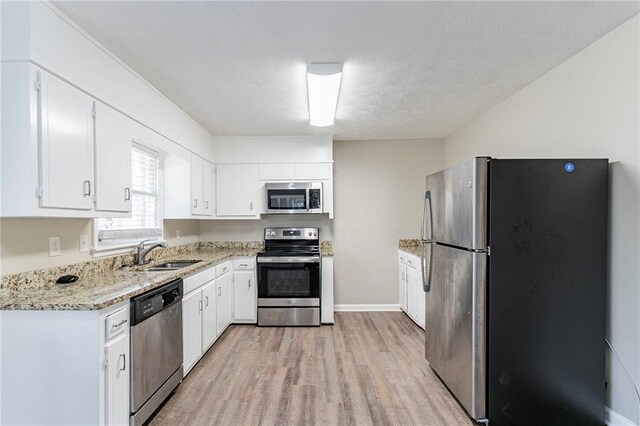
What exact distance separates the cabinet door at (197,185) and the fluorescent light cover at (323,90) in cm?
145

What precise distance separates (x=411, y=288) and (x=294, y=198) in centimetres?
193

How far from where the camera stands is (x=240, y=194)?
4234 mm

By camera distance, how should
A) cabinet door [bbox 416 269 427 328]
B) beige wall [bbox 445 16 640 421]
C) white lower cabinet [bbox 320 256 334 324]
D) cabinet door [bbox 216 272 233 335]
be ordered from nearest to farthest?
1. beige wall [bbox 445 16 640 421]
2. cabinet door [bbox 216 272 233 335]
3. cabinet door [bbox 416 269 427 328]
4. white lower cabinet [bbox 320 256 334 324]

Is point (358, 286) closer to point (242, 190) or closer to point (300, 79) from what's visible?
point (242, 190)

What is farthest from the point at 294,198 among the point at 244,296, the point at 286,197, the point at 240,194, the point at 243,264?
the point at 244,296

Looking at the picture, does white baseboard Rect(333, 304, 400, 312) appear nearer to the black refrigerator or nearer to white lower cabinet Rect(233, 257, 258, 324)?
white lower cabinet Rect(233, 257, 258, 324)

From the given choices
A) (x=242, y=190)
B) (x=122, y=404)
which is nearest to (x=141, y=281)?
(x=122, y=404)

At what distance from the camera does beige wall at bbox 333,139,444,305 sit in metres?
4.54

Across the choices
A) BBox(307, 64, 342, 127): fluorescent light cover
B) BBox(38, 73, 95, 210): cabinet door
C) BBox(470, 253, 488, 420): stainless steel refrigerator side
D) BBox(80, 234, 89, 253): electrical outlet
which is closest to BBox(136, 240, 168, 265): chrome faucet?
BBox(80, 234, 89, 253): electrical outlet

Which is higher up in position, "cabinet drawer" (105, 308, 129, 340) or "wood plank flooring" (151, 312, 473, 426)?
"cabinet drawer" (105, 308, 129, 340)

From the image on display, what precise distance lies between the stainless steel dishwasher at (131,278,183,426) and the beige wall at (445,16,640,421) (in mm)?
2972

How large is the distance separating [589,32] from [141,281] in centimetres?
332

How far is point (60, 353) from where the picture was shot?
1.59m

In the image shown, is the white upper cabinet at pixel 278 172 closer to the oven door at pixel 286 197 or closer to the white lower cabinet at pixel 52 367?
the oven door at pixel 286 197
